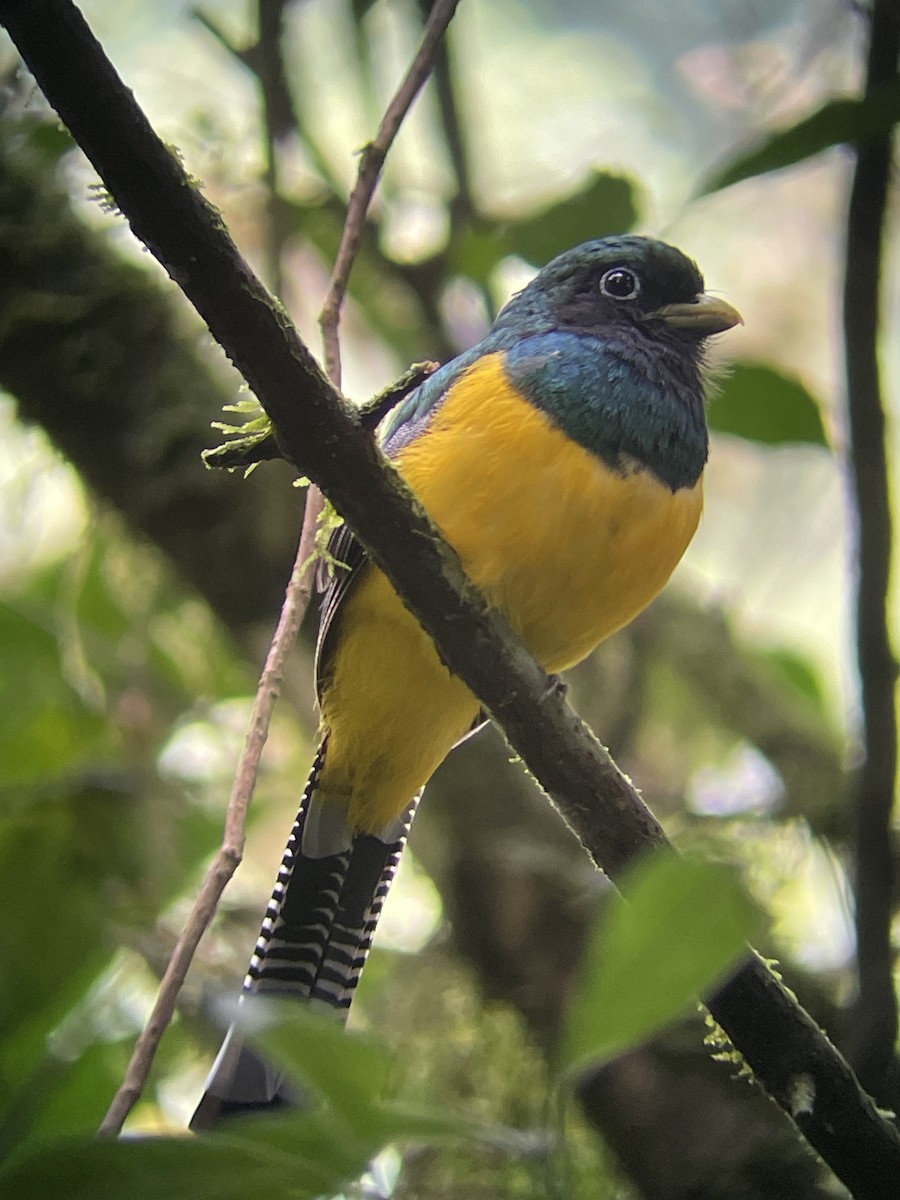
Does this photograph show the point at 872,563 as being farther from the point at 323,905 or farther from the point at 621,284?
the point at 323,905

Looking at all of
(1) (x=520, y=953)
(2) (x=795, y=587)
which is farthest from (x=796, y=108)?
(1) (x=520, y=953)

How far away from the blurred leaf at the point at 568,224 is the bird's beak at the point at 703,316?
0.22 metres

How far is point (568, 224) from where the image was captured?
2904 millimetres

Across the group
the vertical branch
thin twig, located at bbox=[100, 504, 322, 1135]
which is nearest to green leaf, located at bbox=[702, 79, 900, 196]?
the vertical branch

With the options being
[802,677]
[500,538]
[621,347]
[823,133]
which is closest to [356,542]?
[500,538]

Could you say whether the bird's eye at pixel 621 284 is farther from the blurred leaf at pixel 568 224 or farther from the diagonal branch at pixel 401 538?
the diagonal branch at pixel 401 538

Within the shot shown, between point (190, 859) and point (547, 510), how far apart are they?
1.41 meters

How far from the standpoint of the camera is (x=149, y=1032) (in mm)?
1510

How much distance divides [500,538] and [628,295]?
3.04 feet

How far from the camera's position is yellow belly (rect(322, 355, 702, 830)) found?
2330mm

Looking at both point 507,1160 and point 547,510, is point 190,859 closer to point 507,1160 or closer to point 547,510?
point 507,1160

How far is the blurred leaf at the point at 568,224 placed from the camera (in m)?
2.87

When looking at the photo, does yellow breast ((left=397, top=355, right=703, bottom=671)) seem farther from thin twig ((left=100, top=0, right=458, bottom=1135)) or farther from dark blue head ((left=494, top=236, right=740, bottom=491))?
thin twig ((left=100, top=0, right=458, bottom=1135))

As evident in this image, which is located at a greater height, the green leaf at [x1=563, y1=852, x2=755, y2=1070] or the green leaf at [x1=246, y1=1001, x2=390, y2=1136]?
the green leaf at [x1=246, y1=1001, x2=390, y2=1136]
